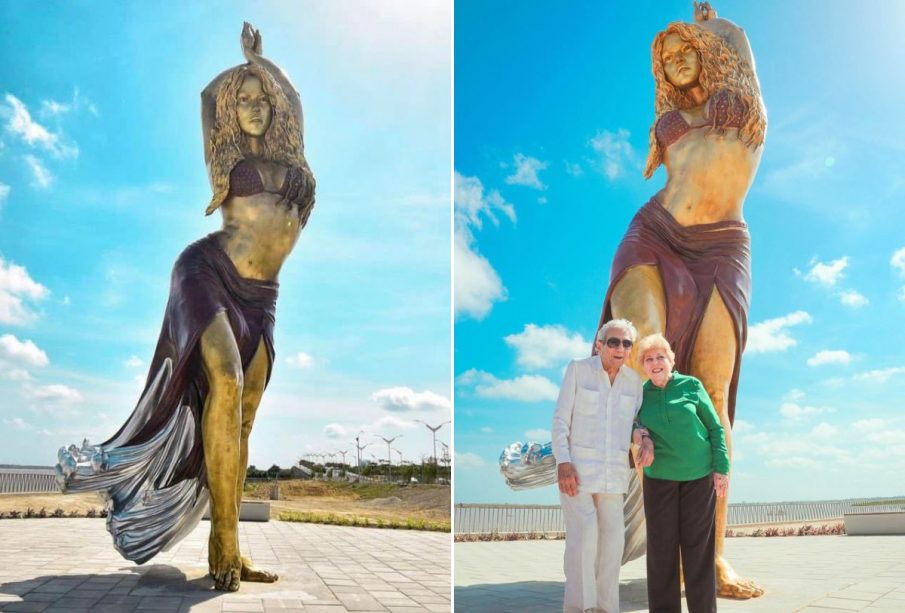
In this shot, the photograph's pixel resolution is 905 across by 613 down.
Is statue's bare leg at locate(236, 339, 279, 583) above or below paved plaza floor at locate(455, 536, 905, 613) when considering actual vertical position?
above

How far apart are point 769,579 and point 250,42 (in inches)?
286

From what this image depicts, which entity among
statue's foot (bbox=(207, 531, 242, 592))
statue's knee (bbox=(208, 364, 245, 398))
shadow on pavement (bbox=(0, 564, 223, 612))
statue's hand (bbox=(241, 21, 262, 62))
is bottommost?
shadow on pavement (bbox=(0, 564, 223, 612))

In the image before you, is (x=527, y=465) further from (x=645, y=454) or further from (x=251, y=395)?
(x=251, y=395)

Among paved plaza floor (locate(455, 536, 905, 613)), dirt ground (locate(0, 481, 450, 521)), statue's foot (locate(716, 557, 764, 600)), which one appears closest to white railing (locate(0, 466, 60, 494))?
dirt ground (locate(0, 481, 450, 521))

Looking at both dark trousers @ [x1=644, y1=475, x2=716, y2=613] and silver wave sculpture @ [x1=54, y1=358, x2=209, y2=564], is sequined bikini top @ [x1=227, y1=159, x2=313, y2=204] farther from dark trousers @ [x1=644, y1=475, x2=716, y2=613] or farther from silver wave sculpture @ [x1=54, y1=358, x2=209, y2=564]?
dark trousers @ [x1=644, y1=475, x2=716, y2=613]

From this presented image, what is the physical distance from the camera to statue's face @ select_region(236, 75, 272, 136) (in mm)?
7133

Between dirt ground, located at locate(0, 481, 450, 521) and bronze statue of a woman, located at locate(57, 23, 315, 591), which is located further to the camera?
dirt ground, located at locate(0, 481, 450, 521)

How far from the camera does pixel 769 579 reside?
7301mm

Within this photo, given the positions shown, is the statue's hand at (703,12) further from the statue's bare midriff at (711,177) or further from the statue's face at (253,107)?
the statue's face at (253,107)

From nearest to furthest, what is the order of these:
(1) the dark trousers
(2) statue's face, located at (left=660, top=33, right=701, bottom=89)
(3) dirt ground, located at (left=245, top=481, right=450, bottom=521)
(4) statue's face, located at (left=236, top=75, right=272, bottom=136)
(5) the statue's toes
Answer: (1) the dark trousers
(5) the statue's toes
(2) statue's face, located at (left=660, top=33, right=701, bottom=89)
(4) statue's face, located at (left=236, top=75, right=272, bottom=136)
(3) dirt ground, located at (left=245, top=481, right=450, bottom=521)

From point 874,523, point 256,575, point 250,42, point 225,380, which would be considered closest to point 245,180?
point 250,42

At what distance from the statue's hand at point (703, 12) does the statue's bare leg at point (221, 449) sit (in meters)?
5.37

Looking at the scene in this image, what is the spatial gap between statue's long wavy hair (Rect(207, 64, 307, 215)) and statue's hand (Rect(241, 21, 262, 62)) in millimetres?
236

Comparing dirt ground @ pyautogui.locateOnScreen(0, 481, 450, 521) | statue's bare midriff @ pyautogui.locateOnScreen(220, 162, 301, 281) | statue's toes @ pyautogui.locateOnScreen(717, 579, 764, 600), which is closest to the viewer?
statue's toes @ pyautogui.locateOnScreen(717, 579, 764, 600)
